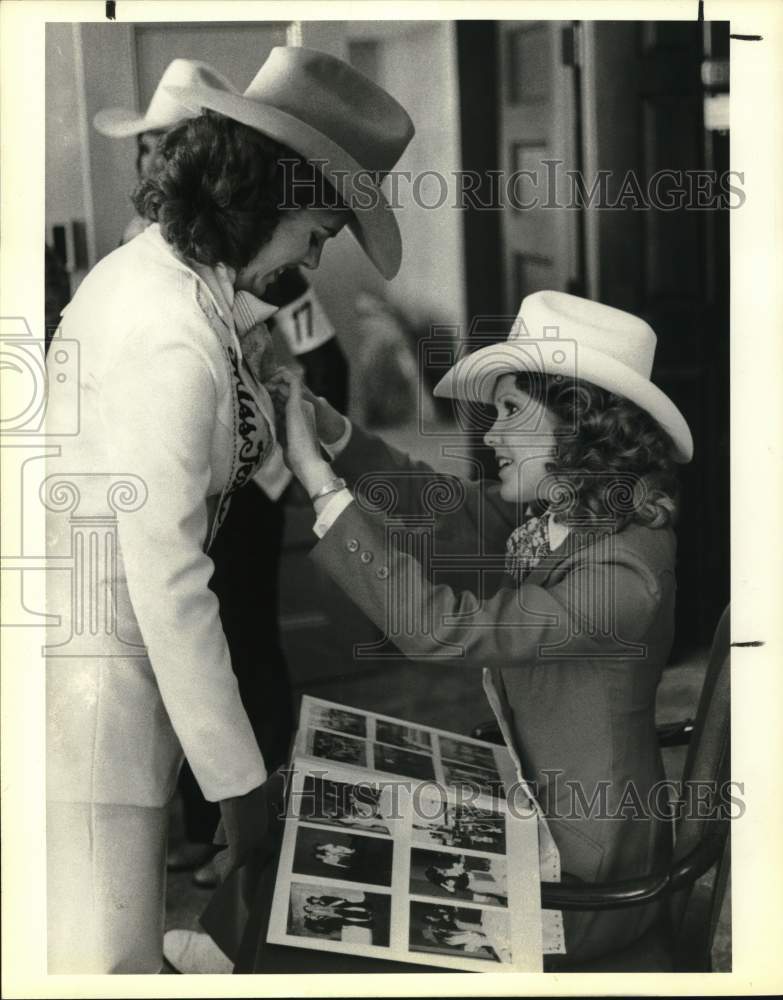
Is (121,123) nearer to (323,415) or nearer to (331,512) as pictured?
(323,415)

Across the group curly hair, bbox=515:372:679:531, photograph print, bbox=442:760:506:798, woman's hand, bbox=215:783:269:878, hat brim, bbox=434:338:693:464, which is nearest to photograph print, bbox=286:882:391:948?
woman's hand, bbox=215:783:269:878

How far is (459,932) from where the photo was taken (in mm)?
1762

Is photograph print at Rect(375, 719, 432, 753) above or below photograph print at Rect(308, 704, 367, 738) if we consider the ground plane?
below

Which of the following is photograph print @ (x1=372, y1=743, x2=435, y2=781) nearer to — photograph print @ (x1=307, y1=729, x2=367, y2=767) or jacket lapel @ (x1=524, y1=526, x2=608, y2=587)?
photograph print @ (x1=307, y1=729, x2=367, y2=767)

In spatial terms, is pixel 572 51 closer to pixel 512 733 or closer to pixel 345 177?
pixel 345 177

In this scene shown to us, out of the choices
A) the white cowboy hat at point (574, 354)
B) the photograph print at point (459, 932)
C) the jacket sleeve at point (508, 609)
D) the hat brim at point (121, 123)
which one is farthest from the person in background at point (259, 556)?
the photograph print at point (459, 932)

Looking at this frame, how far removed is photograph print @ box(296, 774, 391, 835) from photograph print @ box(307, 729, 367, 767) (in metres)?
0.04

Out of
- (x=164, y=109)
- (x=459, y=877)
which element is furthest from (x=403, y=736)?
(x=164, y=109)

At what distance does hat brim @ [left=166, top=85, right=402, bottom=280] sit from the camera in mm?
1677

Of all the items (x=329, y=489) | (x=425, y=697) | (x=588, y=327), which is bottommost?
(x=425, y=697)

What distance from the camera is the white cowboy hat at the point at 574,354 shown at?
1.77 metres

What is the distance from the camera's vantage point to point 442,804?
71.2 inches

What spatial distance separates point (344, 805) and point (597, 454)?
2.30 ft

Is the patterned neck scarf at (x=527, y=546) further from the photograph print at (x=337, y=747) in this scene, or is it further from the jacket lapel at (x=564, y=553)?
the photograph print at (x=337, y=747)
